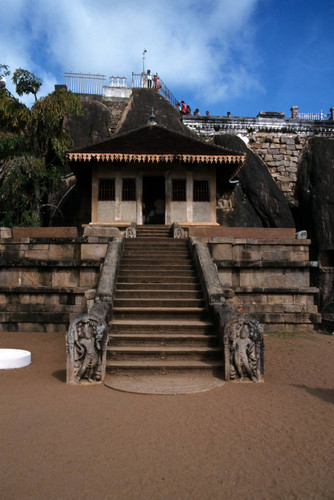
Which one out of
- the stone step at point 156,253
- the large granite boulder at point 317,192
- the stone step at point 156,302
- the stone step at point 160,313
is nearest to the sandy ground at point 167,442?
the stone step at point 160,313

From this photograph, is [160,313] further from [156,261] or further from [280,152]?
[280,152]

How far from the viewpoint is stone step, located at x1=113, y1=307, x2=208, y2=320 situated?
672 cm

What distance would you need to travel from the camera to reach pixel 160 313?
6.76m

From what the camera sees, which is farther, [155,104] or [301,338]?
[155,104]

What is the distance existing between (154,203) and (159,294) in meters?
12.7

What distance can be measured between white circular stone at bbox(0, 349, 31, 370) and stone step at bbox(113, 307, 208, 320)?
1650 millimetres

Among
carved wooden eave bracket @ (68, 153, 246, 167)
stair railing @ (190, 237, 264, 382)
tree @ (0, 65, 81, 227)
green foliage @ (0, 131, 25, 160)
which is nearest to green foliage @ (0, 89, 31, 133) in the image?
tree @ (0, 65, 81, 227)

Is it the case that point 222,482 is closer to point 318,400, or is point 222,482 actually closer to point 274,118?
point 318,400

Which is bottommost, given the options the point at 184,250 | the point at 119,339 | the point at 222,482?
the point at 222,482

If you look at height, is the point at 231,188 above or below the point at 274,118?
below

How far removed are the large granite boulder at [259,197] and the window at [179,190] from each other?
225 inches

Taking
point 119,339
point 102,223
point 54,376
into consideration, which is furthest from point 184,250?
point 102,223

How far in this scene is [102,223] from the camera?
50.2 feet

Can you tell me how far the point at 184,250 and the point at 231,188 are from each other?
1153cm
